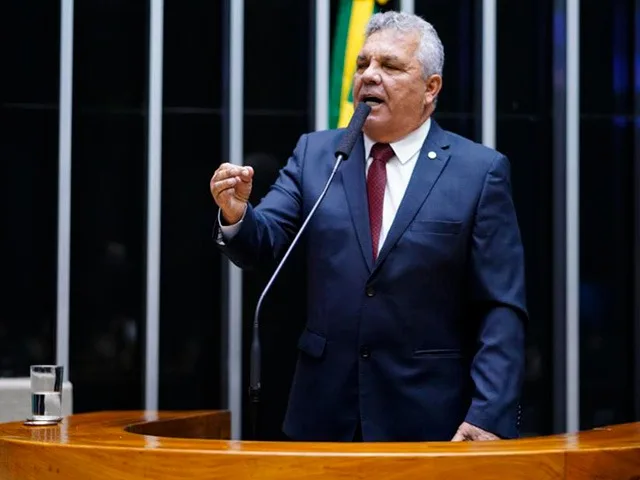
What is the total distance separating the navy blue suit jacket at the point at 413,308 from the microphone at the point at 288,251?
0.21 metres

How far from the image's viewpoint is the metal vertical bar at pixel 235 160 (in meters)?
4.49

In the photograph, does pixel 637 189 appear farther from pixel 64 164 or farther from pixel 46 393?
pixel 46 393

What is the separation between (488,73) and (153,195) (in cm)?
134

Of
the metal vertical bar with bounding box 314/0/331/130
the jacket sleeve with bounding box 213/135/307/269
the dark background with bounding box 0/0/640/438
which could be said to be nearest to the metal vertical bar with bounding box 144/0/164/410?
the dark background with bounding box 0/0/640/438

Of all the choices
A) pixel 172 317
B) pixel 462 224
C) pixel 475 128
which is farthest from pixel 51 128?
pixel 462 224

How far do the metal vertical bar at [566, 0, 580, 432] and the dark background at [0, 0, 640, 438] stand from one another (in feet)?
0.37

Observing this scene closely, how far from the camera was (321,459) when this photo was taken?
2.00 metres

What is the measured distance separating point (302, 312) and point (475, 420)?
1.95m

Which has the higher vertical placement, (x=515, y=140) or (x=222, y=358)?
(x=515, y=140)

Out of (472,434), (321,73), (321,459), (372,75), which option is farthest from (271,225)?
(321,73)

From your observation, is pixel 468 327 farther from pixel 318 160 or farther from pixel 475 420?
pixel 318 160

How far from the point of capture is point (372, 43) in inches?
118

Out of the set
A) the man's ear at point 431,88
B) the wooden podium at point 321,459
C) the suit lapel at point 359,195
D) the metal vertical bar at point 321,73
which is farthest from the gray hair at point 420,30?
the metal vertical bar at point 321,73

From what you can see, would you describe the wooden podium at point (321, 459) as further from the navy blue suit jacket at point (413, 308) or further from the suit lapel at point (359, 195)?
the suit lapel at point (359, 195)
